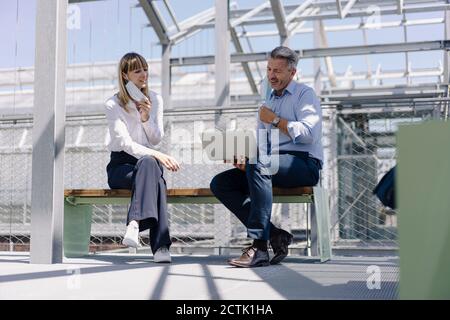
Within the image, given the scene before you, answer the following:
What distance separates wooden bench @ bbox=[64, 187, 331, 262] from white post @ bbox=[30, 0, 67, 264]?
326mm

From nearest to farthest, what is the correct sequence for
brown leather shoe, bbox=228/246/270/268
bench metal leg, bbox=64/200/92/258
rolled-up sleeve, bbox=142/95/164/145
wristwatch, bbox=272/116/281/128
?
1. brown leather shoe, bbox=228/246/270/268
2. wristwatch, bbox=272/116/281/128
3. rolled-up sleeve, bbox=142/95/164/145
4. bench metal leg, bbox=64/200/92/258

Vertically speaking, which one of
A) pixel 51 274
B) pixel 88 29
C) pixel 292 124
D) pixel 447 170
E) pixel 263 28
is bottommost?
pixel 51 274

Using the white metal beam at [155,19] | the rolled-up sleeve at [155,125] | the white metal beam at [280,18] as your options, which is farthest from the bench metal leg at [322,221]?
the white metal beam at [280,18]

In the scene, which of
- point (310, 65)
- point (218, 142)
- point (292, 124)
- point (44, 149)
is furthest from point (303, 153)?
point (310, 65)

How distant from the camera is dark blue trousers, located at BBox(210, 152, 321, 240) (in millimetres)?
2590

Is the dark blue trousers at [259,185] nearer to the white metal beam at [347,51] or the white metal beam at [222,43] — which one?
the white metal beam at [222,43]

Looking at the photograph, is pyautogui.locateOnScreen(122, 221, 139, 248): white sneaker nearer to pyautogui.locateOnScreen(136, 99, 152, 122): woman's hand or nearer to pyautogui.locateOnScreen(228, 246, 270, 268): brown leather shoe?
pyautogui.locateOnScreen(228, 246, 270, 268): brown leather shoe

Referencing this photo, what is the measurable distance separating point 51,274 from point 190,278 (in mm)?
568

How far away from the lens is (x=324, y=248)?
300cm

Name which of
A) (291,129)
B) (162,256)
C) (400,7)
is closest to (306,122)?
(291,129)

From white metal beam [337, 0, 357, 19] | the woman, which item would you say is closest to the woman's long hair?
the woman

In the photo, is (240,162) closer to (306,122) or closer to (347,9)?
(306,122)

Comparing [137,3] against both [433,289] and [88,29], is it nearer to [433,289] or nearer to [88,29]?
[88,29]

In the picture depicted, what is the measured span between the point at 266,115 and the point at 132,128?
670mm
